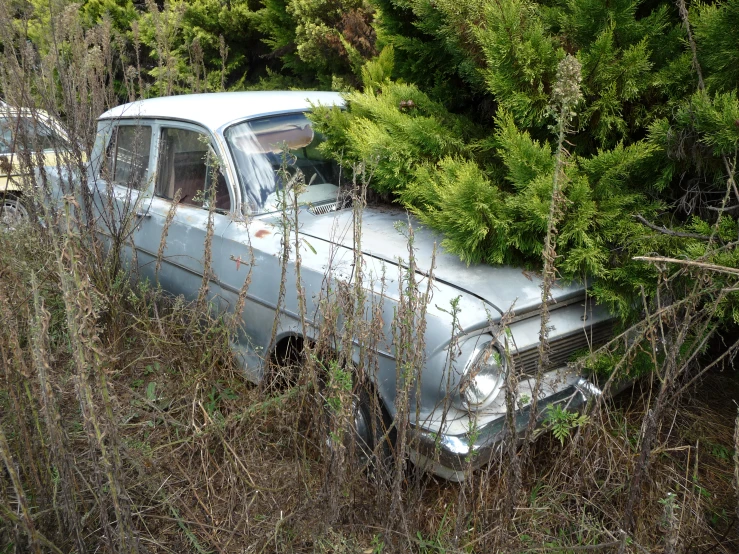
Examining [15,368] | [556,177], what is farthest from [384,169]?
[15,368]

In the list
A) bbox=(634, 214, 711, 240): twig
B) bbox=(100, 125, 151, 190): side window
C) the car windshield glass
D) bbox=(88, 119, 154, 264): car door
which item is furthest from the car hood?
bbox=(100, 125, 151, 190): side window

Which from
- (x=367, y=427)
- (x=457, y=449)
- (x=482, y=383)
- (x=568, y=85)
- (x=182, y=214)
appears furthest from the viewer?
(x=182, y=214)

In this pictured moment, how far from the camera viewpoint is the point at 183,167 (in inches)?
157

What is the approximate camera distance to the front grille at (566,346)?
274 centimetres

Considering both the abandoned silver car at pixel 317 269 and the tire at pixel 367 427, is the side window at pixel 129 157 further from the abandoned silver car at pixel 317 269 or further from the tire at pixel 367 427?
the tire at pixel 367 427

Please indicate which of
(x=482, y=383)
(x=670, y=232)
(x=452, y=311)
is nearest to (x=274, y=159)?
(x=452, y=311)

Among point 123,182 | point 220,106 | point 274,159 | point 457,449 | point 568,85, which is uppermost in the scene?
point 568,85

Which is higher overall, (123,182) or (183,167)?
(183,167)

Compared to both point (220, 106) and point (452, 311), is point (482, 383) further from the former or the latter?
point (220, 106)

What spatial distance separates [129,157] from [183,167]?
633 mm

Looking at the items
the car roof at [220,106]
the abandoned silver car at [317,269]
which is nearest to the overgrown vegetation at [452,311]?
the abandoned silver car at [317,269]

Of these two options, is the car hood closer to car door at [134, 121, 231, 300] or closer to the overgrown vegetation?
the overgrown vegetation

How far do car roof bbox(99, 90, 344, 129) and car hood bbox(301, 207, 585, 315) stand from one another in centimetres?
84

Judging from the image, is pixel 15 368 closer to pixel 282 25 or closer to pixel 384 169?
pixel 384 169
